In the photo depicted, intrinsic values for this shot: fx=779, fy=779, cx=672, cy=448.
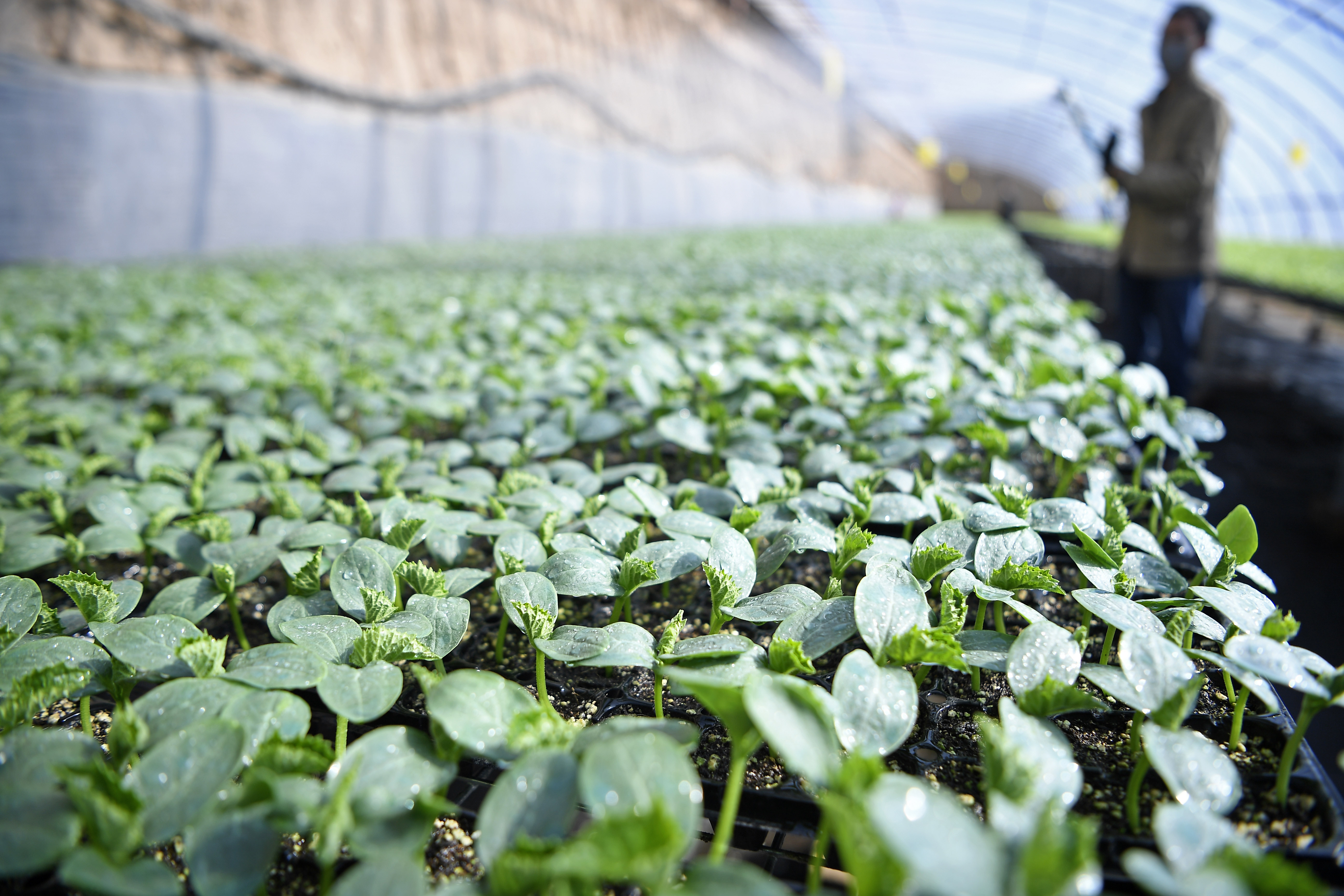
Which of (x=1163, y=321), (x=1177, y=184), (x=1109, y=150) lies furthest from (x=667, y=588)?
(x=1109, y=150)

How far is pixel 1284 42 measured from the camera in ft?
39.9

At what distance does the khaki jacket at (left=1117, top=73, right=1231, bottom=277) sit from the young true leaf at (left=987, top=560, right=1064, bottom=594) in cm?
297

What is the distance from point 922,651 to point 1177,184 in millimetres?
3237

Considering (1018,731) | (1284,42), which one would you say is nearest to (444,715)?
(1018,731)

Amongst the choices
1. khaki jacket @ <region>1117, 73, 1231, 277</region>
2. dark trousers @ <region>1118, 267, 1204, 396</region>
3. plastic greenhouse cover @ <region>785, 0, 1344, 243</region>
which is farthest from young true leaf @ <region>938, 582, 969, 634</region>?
plastic greenhouse cover @ <region>785, 0, 1344, 243</region>

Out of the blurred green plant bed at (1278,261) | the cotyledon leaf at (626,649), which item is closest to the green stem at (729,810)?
→ the cotyledon leaf at (626,649)

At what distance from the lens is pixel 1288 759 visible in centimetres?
69

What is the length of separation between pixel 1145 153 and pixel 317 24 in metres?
7.64

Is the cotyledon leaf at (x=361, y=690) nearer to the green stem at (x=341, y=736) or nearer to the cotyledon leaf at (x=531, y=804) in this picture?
the green stem at (x=341, y=736)

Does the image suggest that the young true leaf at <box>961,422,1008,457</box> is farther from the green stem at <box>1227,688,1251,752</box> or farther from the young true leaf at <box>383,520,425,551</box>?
the young true leaf at <box>383,520,425,551</box>

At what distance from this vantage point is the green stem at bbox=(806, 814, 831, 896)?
1.85 ft

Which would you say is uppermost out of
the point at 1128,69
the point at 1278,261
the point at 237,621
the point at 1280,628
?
the point at 1128,69

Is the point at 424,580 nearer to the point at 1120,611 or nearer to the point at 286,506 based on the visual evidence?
the point at 286,506

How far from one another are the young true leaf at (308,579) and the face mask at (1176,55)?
3.71 meters
